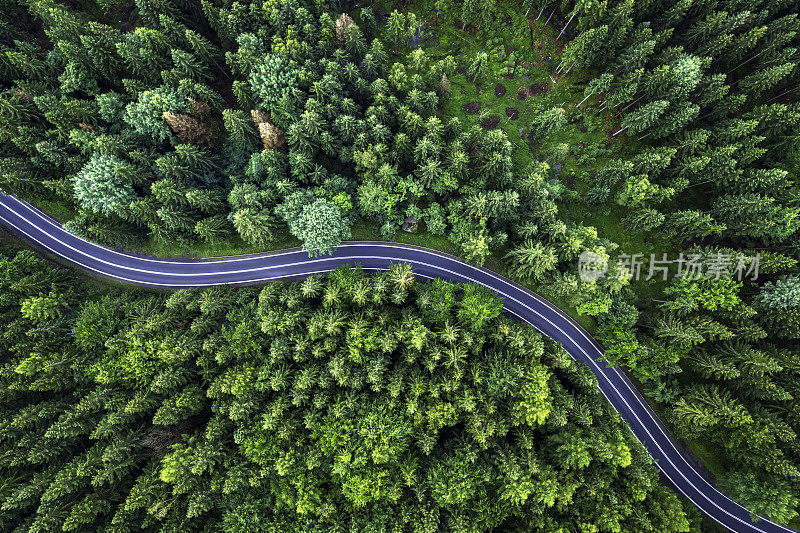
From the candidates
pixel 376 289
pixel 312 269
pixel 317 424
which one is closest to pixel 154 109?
pixel 312 269

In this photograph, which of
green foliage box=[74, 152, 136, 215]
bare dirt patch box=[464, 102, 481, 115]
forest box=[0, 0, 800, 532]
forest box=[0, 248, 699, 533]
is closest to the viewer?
forest box=[0, 248, 699, 533]

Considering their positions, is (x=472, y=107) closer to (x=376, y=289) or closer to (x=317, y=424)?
(x=376, y=289)

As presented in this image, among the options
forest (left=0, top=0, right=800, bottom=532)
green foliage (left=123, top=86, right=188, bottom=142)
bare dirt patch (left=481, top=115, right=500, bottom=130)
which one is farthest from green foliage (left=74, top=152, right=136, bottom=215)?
bare dirt patch (left=481, top=115, right=500, bottom=130)

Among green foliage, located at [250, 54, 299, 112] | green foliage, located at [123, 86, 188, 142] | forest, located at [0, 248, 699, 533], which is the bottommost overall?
forest, located at [0, 248, 699, 533]

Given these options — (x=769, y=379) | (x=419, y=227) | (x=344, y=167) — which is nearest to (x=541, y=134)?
(x=419, y=227)

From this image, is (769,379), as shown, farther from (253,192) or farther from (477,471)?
(253,192)

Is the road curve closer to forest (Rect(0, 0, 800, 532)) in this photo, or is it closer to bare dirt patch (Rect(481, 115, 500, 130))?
forest (Rect(0, 0, 800, 532))

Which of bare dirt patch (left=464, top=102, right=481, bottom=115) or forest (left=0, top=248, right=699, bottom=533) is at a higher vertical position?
bare dirt patch (left=464, top=102, right=481, bottom=115)

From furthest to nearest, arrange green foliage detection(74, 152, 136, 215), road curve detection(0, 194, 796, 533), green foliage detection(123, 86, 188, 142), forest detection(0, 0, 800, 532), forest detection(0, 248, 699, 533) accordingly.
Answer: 1. road curve detection(0, 194, 796, 533)
2. green foliage detection(123, 86, 188, 142)
3. green foliage detection(74, 152, 136, 215)
4. forest detection(0, 0, 800, 532)
5. forest detection(0, 248, 699, 533)
